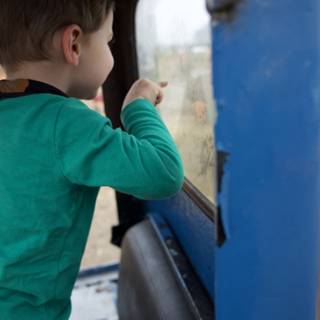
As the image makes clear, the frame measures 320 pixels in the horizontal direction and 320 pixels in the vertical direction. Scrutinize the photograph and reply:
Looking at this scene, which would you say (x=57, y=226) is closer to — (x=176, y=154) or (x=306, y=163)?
(x=176, y=154)

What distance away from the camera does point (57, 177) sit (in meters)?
0.92

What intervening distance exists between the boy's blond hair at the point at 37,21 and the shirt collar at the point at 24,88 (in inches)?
2.0

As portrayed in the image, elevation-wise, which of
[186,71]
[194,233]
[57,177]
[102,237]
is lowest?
[102,237]

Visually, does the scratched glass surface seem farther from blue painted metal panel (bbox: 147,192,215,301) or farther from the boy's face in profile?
the boy's face in profile

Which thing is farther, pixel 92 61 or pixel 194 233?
pixel 194 233

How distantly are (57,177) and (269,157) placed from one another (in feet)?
1.55

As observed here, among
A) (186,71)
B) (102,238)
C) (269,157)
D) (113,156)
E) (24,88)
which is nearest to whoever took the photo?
(269,157)

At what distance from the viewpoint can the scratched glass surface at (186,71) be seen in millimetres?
1229

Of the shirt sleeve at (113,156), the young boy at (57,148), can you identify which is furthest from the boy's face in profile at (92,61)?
the shirt sleeve at (113,156)

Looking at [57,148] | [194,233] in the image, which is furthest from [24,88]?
[194,233]

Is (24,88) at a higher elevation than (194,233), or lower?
higher

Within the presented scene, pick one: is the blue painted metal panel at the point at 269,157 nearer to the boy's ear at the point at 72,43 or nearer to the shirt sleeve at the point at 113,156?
the shirt sleeve at the point at 113,156

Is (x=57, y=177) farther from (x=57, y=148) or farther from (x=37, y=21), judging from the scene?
(x=37, y=21)

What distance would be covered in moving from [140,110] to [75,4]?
25cm
